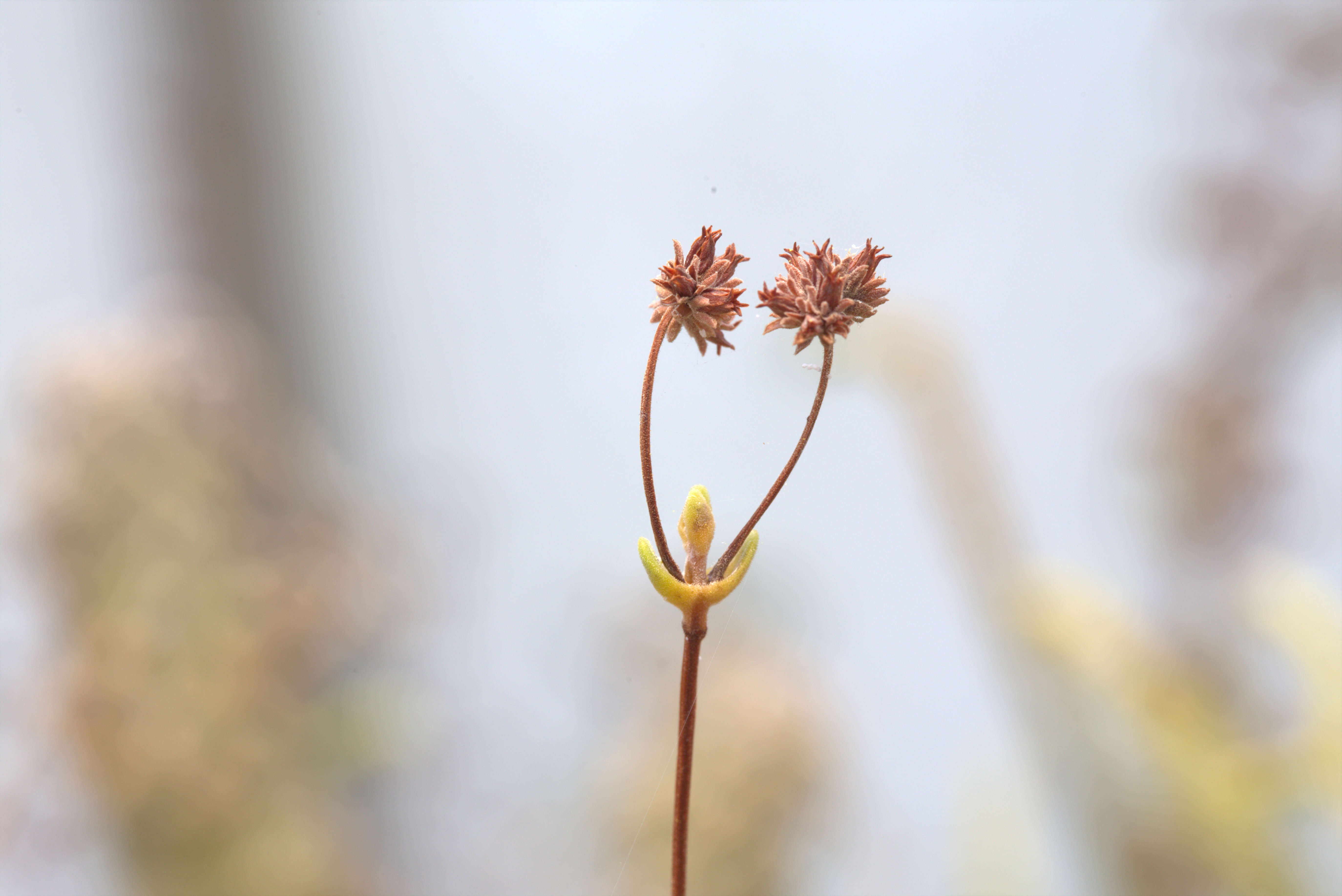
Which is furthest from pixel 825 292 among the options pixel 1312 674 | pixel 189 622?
pixel 189 622

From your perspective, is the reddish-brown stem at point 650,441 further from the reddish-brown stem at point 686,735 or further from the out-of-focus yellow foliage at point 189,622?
the out-of-focus yellow foliage at point 189,622

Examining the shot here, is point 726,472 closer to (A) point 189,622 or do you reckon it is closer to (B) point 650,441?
(A) point 189,622

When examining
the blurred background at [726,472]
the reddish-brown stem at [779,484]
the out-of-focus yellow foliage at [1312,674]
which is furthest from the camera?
the blurred background at [726,472]

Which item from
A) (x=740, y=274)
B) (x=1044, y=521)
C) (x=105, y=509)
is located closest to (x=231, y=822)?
(x=105, y=509)

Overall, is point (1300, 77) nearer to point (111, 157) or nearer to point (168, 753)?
point (168, 753)

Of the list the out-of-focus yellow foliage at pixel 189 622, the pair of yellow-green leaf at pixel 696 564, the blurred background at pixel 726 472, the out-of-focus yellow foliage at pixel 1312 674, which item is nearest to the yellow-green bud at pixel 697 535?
the pair of yellow-green leaf at pixel 696 564

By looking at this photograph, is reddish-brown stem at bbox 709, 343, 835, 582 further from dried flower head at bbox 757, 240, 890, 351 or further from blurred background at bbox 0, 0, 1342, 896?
blurred background at bbox 0, 0, 1342, 896
